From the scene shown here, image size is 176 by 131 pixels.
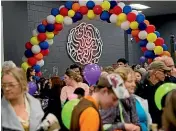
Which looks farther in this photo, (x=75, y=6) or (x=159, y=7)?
(x=159, y=7)

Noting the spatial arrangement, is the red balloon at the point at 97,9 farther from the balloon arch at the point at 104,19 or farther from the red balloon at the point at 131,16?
the red balloon at the point at 131,16

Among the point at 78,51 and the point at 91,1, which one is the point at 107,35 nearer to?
the point at 78,51

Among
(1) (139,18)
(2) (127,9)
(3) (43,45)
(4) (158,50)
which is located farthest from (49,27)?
(4) (158,50)

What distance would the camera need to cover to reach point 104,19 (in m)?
6.39

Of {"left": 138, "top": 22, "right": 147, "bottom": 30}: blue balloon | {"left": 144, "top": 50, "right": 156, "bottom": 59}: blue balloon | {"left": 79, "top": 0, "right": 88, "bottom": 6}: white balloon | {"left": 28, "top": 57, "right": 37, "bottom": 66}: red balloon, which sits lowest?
{"left": 28, "top": 57, "right": 37, "bottom": 66}: red balloon

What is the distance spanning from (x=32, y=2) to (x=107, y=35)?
2.77 metres

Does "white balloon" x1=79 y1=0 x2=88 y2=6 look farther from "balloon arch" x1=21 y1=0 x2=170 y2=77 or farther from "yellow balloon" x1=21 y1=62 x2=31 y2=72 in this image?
"yellow balloon" x1=21 y1=62 x2=31 y2=72

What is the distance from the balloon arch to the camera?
623 cm

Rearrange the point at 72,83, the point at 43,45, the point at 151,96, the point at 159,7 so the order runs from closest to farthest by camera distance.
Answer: the point at 151,96, the point at 72,83, the point at 43,45, the point at 159,7

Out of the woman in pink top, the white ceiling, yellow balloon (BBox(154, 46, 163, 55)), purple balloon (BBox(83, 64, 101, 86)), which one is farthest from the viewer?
the white ceiling

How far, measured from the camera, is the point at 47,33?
21.1 ft

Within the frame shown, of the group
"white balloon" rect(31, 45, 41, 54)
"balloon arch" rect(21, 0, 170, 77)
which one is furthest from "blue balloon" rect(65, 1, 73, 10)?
"white balloon" rect(31, 45, 41, 54)

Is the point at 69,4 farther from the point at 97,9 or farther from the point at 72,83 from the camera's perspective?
the point at 72,83

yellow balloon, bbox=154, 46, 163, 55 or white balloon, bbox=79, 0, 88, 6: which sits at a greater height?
white balloon, bbox=79, 0, 88, 6
